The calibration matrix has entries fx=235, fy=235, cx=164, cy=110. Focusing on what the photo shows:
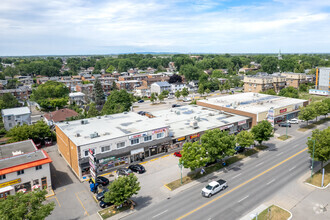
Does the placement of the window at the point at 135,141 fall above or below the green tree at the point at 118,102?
below

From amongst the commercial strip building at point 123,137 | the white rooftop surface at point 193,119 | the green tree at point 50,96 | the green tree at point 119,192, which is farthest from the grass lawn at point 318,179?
the green tree at point 50,96

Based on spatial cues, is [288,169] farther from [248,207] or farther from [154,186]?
[154,186]

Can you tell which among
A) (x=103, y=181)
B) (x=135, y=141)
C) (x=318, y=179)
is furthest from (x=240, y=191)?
(x=103, y=181)

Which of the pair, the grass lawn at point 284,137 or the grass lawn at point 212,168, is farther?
the grass lawn at point 284,137

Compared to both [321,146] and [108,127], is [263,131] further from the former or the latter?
[108,127]

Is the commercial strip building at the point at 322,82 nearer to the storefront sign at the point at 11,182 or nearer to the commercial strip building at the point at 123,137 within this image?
the commercial strip building at the point at 123,137

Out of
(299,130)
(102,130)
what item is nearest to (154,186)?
(102,130)
